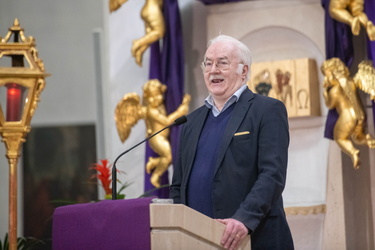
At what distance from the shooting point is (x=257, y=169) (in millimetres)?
3631

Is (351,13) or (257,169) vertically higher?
(351,13)

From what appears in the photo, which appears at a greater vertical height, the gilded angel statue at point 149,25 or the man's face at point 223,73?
the gilded angel statue at point 149,25

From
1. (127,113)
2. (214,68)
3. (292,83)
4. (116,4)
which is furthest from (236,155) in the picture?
(116,4)

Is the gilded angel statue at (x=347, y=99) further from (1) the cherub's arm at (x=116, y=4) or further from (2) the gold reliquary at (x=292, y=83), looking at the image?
(1) the cherub's arm at (x=116, y=4)

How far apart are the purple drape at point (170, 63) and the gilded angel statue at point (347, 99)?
4.19ft

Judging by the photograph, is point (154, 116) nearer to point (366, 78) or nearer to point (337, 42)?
point (337, 42)

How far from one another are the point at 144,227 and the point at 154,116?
3745 millimetres

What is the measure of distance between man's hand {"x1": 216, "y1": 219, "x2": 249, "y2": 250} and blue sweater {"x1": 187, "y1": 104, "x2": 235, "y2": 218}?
0.35 meters

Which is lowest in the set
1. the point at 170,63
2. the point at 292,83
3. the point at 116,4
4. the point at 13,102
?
the point at 13,102

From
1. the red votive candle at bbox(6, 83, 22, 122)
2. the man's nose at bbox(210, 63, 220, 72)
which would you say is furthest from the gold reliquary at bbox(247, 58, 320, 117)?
the man's nose at bbox(210, 63, 220, 72)

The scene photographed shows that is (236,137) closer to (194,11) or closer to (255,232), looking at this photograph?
(255,232)

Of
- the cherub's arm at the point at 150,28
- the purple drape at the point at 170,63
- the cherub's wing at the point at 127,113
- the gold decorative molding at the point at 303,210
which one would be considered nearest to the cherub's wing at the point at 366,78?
the gold decorative molding at the point at 303,210

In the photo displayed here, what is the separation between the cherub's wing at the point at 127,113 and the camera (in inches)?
275

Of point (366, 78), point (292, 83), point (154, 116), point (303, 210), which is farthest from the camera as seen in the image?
point (154, 116)
